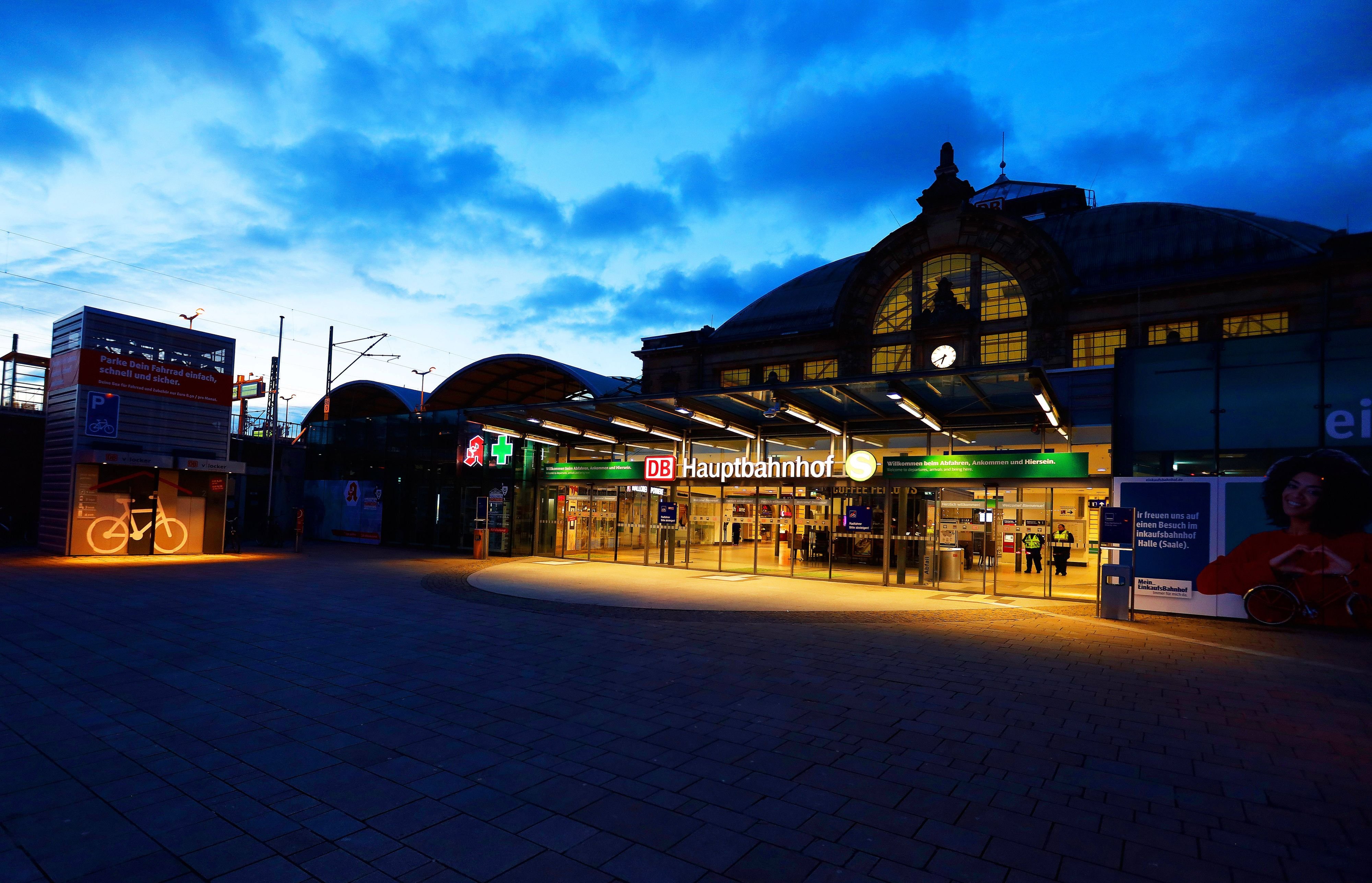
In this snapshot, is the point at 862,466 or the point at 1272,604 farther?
the point at 862,466

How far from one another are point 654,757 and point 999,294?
29.3 metres

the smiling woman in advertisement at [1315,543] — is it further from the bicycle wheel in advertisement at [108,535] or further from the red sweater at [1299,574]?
the bicycle wheel in advertisement at [108,535]

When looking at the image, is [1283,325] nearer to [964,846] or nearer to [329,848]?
[964,846]

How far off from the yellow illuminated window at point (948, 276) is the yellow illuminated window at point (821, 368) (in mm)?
4413

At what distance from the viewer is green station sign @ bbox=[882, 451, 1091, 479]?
16688 mm

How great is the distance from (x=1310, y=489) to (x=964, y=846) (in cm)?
1385

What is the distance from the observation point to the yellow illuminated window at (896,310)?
32.2 meters

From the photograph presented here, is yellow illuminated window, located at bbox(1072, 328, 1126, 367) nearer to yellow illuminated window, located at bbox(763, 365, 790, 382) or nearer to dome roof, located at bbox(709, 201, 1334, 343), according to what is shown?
dome roof, located at bbox(709, 201, 1334, 343)

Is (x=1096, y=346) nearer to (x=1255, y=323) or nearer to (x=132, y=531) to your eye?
(x=1255, y=323)

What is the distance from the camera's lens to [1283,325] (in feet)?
83.6

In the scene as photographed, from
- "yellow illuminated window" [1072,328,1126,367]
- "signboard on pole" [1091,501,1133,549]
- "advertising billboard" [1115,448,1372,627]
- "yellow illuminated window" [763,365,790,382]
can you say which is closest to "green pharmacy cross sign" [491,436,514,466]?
"yellow illuminated window" [763,365,790,382]

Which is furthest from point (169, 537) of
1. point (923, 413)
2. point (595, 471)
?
point (923, 413)

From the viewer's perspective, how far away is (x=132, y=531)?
20484mm

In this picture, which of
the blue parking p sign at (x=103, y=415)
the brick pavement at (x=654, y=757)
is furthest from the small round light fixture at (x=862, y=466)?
the blue parking p sign at (x=103, y=415)
